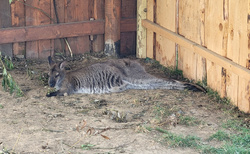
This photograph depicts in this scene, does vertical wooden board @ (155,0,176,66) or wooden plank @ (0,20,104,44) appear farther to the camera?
wooden plank @ (0,20,104,44)

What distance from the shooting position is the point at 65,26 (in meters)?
8.02

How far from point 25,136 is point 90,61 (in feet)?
10.9

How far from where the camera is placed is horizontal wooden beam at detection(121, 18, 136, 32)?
8.44 metres

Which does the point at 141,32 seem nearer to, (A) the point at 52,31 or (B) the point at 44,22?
(A) the point at 52,31

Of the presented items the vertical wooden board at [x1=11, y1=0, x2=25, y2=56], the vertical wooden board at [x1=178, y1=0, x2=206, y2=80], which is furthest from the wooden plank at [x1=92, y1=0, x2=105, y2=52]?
the vertical wooden board at [x1=178, y1=0, x2=206, y2=80]

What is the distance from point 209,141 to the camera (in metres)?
4.91

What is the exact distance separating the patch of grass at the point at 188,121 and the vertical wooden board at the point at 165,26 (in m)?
2.11

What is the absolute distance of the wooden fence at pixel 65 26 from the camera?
775 cm

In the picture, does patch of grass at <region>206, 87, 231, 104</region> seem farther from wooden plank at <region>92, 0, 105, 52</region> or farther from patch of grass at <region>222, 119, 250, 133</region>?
wooden plank at <region>92, 0, 105, 52</region>

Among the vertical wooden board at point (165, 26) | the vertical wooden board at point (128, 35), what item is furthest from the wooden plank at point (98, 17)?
the vertical wooden board at point (165, 26)

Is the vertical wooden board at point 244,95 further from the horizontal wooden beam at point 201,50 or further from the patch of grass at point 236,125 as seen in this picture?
the patch of grass at point 236,125

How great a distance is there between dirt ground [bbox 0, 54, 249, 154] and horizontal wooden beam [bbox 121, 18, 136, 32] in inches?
75.2

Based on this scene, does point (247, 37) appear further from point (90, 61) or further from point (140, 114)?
point (90, 61)

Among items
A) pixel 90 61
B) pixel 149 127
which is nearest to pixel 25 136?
pixel 149 127
